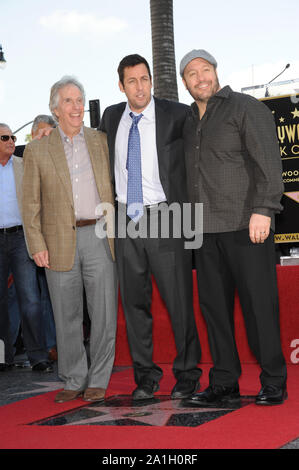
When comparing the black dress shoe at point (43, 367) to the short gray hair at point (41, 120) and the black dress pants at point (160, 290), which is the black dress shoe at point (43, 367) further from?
the short gray hair at point (41, 120)

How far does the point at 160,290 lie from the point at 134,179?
649 mm

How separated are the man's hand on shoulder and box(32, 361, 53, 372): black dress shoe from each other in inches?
97.0

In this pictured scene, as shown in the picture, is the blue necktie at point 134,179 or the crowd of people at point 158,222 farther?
the blue necktie at point 134,179

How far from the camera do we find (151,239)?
364cm

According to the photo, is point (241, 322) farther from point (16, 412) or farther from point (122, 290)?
point (16, 412)

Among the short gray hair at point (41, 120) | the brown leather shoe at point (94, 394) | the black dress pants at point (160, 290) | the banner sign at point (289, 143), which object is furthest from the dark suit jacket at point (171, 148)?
the banner sign at point (289, 143)

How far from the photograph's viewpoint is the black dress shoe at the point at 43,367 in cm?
509

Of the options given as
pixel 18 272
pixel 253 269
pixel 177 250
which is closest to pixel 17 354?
pixel 18 272

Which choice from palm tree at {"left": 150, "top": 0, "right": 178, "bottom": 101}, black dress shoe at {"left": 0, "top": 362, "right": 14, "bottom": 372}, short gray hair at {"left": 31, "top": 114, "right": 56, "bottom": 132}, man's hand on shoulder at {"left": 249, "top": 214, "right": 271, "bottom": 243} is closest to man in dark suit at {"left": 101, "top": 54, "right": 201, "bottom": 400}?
man's hand on shoulder at {"left": 249, "top": 214, "right": 271, "bottom": 243}

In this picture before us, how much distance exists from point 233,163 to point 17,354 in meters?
3.71

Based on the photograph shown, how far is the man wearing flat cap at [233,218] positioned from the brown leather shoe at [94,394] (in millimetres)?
630

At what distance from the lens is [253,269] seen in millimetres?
3326
